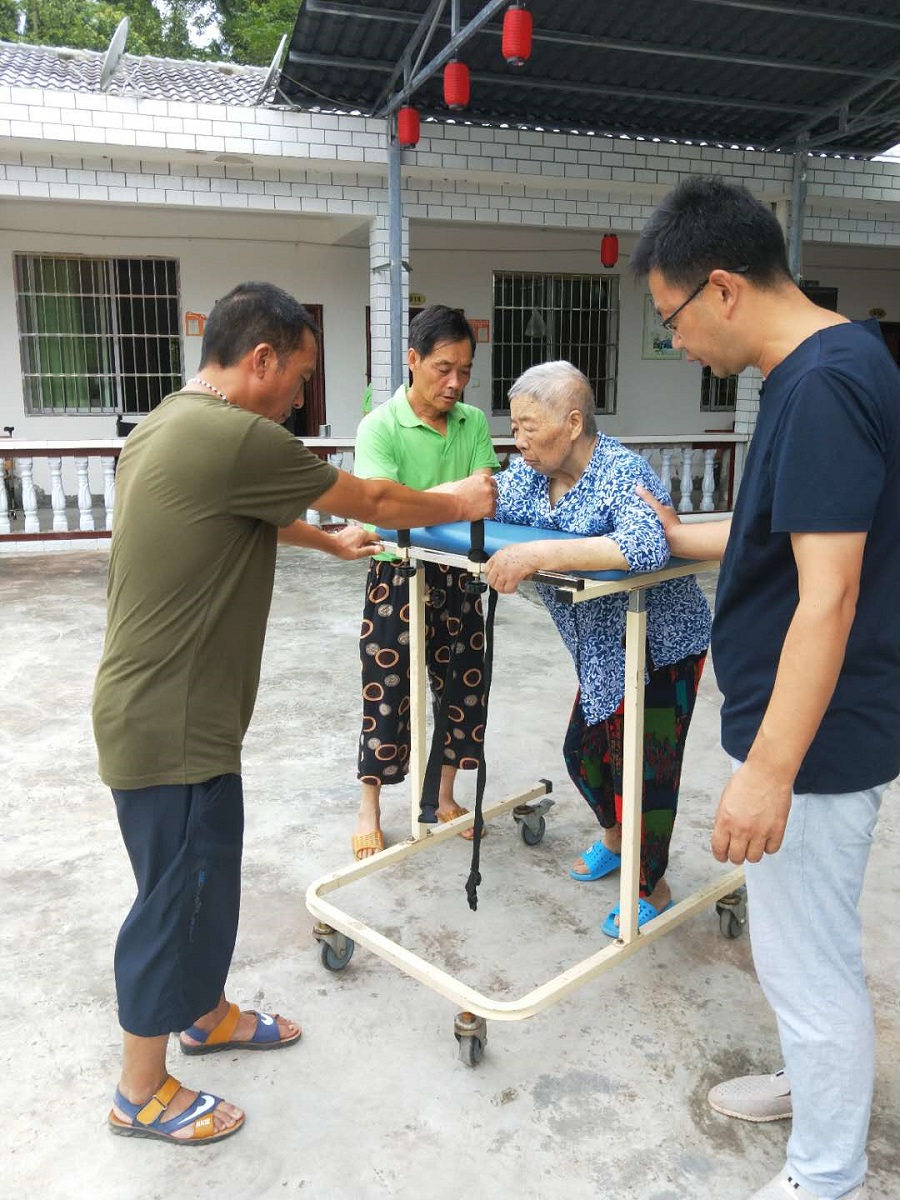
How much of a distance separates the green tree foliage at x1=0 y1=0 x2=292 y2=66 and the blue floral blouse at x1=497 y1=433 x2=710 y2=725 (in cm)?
2046

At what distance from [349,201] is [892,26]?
3972 millimetres

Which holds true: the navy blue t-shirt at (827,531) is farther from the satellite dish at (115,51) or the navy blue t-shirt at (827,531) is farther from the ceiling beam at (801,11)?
the satellite dish at (115,51)

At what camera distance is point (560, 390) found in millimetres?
A: 2229

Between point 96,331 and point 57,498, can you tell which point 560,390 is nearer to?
point 57,498

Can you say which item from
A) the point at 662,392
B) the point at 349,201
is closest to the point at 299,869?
the point at 349,201

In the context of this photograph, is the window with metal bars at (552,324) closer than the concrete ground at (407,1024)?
No

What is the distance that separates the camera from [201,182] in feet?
24.5

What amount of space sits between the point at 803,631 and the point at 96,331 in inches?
383

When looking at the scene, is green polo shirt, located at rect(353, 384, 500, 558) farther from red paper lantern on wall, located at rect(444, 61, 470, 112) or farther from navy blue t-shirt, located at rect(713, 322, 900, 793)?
red paper lantern on wall, located at rect(444, 61, 470, 112)

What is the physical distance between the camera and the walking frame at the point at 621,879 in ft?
6.58

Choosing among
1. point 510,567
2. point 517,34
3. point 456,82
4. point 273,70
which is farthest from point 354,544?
point 273,70

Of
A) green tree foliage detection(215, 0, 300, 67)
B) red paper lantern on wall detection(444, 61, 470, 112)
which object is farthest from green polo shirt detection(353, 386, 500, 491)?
green tree foliage detection(215, 0, 300, 67)

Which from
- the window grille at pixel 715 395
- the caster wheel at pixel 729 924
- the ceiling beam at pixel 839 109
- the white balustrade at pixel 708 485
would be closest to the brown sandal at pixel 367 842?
the caster wheel at pixel 729 924

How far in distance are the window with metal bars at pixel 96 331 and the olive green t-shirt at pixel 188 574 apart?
8.65 meters
